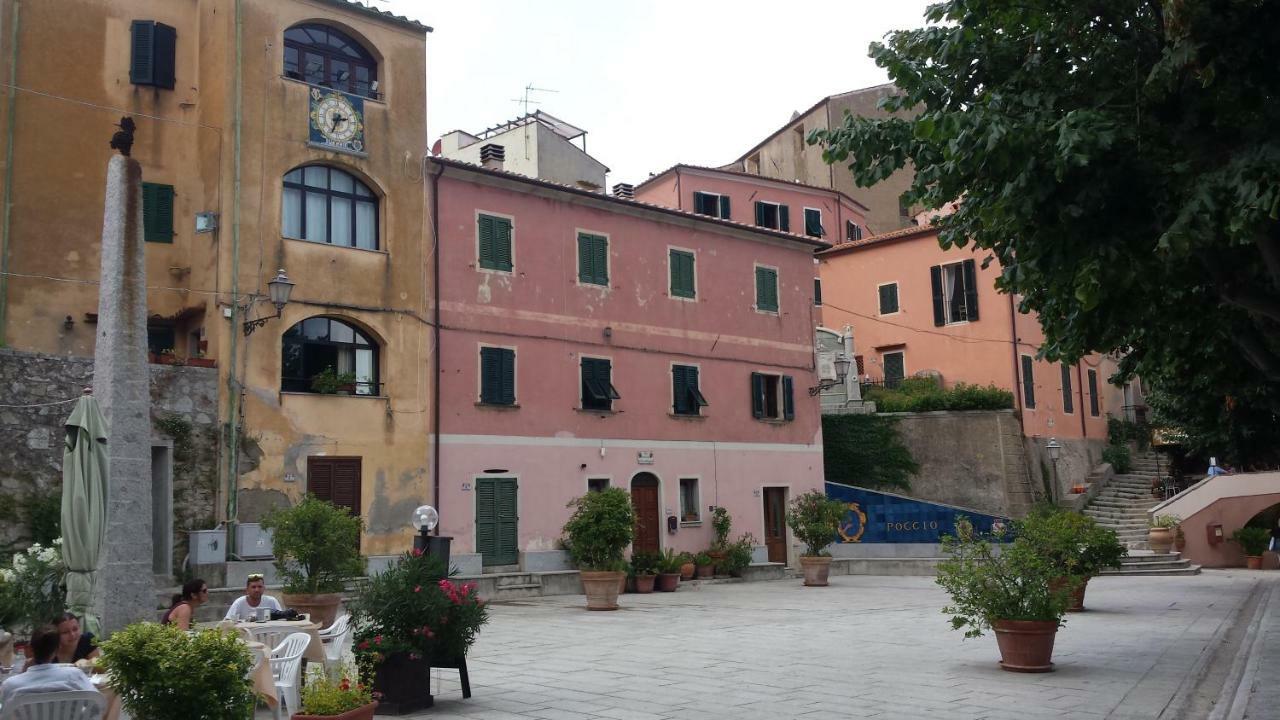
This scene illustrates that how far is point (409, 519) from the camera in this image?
21.1 m

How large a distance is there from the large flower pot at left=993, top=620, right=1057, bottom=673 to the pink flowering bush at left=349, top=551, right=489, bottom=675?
5.11 m

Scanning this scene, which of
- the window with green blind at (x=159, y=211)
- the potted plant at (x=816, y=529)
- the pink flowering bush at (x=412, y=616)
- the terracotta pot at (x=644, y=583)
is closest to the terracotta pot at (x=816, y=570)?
the potted plant at (x=816, y=529)

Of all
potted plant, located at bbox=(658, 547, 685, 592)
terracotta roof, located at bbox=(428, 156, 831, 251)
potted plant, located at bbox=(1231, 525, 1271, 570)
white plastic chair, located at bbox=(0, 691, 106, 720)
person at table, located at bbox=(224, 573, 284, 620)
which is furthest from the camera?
potted plant, located at bbox=(1231, 525, 1271, 570)

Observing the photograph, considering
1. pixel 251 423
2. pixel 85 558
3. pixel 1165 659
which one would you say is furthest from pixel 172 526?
pixel 1165 659

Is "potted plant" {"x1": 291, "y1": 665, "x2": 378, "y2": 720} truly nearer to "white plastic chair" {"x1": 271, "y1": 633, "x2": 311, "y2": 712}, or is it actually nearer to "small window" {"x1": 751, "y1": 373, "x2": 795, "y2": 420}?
"white plastic chair" {"x1": 271, "y1": 633, "x2": 311, "y2": 712}

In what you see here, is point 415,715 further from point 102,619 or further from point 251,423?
point 251,423

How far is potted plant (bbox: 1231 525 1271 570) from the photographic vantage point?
2861 centimetres

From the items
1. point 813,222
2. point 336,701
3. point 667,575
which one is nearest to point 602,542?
point 667,575

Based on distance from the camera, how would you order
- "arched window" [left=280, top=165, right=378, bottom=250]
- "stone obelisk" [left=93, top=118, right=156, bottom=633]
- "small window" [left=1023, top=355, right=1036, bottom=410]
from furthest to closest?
"small window" [left=1023, top=355, right=1036, bottom=410], "arched window" [left=280, top=165, right=378, bottom=250], "stone obelisk" [left=93, top=118, right=156, bottom=633]

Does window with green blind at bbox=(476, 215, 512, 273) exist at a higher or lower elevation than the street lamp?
higher

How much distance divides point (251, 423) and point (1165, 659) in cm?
1456

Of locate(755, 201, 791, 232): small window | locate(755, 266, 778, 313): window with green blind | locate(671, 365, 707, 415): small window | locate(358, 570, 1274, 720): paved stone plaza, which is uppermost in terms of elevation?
locate(755, 201, 791, 232): small window

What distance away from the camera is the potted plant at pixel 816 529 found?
2442cm

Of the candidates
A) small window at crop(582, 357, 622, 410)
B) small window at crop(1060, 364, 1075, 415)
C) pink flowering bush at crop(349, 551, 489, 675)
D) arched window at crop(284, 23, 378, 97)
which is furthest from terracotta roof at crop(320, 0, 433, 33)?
small window at crop(1060, 364, 1075, 415)
